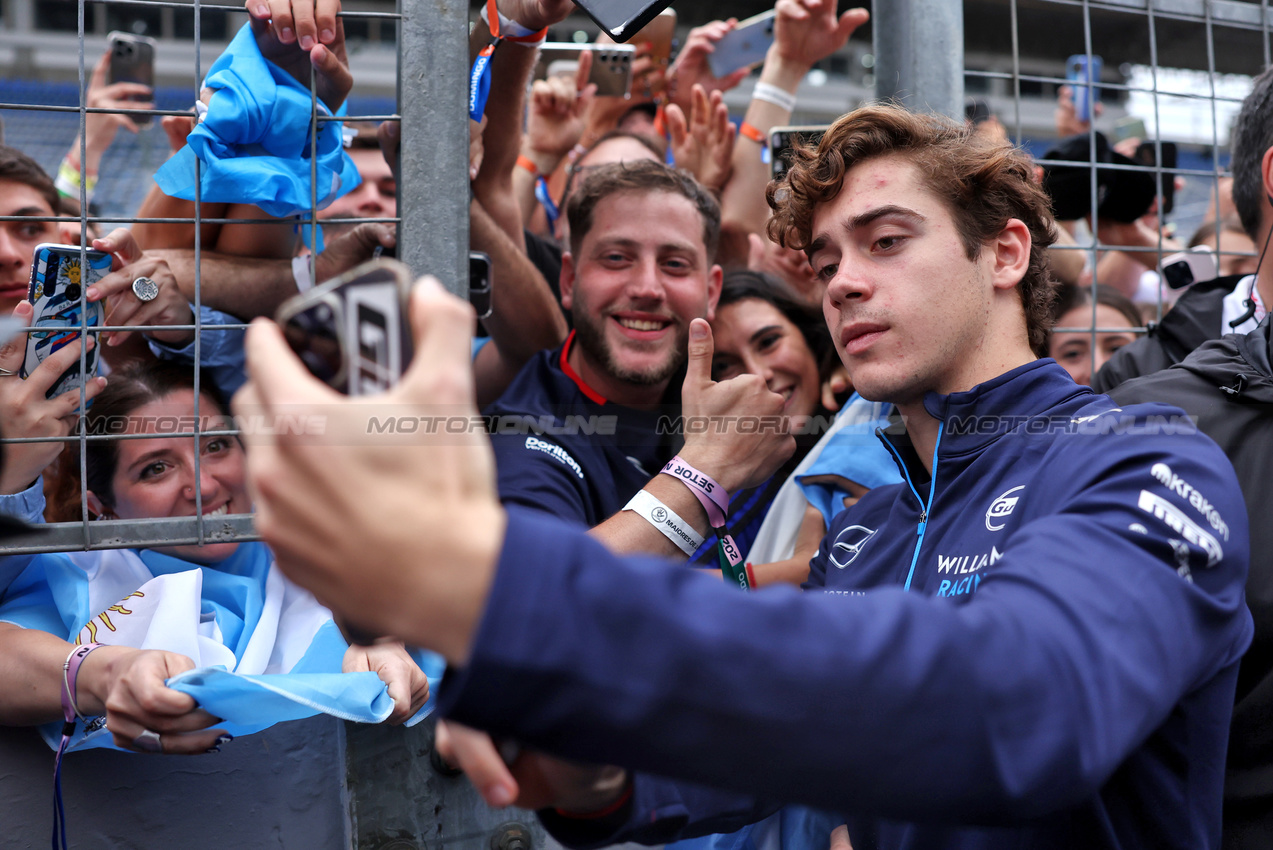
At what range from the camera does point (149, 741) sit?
4.77ft

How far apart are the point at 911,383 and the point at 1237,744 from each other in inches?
29.2

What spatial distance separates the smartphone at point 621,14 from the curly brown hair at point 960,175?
0.38 meters

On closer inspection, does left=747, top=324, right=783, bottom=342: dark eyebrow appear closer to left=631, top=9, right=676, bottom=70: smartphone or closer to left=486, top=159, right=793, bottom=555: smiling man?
left=486, top=159, right=793, bottom=555: smiling man

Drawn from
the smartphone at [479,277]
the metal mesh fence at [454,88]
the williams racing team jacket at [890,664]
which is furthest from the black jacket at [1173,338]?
the smartphone at [479,277]

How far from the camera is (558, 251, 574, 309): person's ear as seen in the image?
257cm

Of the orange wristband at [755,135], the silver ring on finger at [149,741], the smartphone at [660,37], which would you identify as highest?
the smartphone at [660,37]

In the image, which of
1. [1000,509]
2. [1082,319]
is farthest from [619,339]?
[1082,319]

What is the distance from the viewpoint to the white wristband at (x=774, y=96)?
2975mm

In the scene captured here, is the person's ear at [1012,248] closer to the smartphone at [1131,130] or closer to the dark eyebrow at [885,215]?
the dark eyebrow at [885,215]

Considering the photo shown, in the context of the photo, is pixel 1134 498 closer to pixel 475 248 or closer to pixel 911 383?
pixel 911 383

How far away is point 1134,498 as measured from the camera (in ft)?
3.21

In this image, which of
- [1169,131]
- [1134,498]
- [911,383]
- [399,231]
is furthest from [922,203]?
[1169,131]

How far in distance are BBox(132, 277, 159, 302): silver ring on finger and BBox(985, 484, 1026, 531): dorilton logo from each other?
148cm

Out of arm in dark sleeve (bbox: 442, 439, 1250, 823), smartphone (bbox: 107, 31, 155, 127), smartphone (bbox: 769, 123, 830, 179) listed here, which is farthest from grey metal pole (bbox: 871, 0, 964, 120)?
smartphone (bbox: 107, 31, 155, 127)
